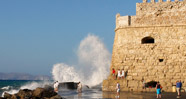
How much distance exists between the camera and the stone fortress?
747 inches

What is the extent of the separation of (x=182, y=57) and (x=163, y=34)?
7.17 feet

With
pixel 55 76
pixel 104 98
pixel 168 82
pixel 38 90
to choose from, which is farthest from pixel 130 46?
pixel 55 76

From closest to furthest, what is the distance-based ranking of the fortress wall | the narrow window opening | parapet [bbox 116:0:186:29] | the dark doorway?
1. the fortress wall
2. the dark doorway
3. parapet [bbox 116:0:186:29]
4. the narrow window opening

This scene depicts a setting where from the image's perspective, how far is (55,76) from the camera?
120ft

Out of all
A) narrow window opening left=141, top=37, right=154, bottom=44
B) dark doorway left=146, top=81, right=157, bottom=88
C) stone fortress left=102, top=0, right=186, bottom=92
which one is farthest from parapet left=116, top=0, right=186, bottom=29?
dark doorway left=146, top=81, right=157, bottom=88

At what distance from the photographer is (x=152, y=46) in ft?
64.5

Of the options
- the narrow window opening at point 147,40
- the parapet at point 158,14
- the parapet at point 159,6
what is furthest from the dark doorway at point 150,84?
the parapet at point 159,6

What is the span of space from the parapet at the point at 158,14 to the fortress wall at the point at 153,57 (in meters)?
0.40

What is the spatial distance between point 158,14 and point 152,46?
2511 millimetres

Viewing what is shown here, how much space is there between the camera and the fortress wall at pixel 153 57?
18.9m

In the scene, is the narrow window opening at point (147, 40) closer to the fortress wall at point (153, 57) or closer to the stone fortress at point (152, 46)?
the stone fortress at point (152, 46)

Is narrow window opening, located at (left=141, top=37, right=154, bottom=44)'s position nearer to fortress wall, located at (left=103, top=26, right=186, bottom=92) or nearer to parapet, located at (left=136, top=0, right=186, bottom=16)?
fortress wall, located at (left=103, top=26, right=186, bottom=92)

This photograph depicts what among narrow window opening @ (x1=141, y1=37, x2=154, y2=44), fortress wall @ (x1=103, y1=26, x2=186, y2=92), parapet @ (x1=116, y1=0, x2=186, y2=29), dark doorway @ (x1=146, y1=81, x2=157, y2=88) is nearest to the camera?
fortress wall @ (x1=103, y1=26, x2=186, y2=92)

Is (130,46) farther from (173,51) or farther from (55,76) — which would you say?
(55,76)
